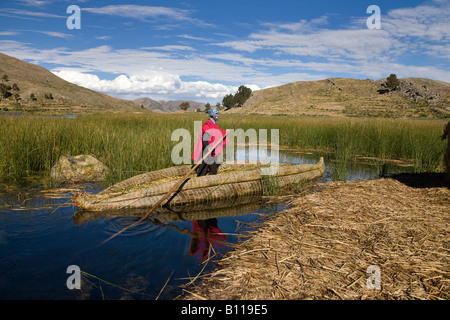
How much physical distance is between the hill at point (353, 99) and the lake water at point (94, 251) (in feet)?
101

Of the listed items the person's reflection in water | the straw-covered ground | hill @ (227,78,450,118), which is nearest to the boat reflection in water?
the person's reflection in water

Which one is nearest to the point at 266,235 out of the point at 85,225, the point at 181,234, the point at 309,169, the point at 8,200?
the point at 181,234

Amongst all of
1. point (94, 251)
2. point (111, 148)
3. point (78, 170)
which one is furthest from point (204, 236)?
point (111, 148)

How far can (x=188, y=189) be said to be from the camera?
5.36m

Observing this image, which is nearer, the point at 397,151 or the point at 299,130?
the point at 397,151

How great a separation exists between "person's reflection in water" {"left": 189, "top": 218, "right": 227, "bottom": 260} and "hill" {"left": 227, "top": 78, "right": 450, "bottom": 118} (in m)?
30.5

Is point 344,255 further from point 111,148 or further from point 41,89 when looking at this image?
point 41,89

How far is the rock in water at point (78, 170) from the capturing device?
6.64m

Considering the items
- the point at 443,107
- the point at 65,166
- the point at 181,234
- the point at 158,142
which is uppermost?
the point at 443,107

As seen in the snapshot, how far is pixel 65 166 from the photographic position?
672 cm

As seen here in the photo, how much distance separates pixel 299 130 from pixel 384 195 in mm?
9950

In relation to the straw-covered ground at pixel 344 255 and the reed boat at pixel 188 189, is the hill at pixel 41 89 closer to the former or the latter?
the reed boat at pixel 188 189

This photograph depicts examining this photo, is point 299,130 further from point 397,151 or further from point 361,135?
point 397,151

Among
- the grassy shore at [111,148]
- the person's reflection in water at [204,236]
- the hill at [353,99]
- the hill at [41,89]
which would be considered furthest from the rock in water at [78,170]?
the hill at [41,89]
